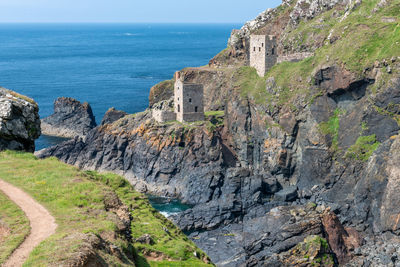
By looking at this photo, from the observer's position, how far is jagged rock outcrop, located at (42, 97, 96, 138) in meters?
118

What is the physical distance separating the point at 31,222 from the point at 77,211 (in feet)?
6.85

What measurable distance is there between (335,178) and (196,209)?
2209 cm

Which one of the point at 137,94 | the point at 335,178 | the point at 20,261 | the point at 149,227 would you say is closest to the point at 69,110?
the point at 137,94

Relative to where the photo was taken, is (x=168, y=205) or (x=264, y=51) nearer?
(x=168, y=205)

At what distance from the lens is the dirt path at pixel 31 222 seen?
1606 centimetres

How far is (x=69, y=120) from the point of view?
122 metres

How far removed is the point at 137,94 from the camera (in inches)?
6334

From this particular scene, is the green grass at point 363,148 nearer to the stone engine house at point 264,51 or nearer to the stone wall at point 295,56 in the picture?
the stone wall at point 295,56

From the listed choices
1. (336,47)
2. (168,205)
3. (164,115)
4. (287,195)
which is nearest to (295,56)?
(336,47)

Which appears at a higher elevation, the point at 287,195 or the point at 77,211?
the point at 77,211

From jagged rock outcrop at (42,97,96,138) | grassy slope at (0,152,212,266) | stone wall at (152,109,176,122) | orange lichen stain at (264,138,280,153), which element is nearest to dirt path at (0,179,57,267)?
grassy slope at (0,152,212,266)

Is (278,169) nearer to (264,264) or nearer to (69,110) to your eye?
(264,264)

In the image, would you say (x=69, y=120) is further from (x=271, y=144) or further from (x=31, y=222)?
(x=31, y=222)

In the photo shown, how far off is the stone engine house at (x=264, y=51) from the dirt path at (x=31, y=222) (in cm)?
7364
